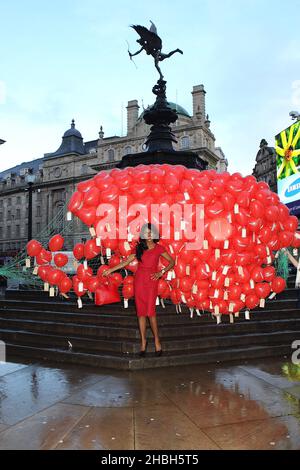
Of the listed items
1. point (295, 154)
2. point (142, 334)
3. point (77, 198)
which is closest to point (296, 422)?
point (142, 334)

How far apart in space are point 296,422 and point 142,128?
187 feet

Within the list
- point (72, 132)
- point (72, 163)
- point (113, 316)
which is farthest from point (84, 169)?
point (113, 316)

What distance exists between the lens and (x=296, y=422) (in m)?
3.45

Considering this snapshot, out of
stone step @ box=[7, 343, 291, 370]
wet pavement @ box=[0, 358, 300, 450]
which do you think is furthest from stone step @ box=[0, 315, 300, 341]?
wet pavement @ box=[0, 358, 300, 450]

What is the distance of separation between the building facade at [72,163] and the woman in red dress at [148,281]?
45768mm

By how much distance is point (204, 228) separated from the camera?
6.07 meters

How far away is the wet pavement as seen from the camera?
10.2ft

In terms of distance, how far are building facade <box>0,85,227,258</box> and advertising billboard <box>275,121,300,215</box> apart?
2571 cm

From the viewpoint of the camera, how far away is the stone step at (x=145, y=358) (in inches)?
210

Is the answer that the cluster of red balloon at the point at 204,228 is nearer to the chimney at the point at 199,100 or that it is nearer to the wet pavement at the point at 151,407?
the wet pavement at the point at 151,407

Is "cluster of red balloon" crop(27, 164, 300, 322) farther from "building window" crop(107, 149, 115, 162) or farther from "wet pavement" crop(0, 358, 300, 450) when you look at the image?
"building window" crop(107, 149, 115, 162)

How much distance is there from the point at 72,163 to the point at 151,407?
211 ft

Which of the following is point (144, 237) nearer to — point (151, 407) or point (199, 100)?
point (151, 407)

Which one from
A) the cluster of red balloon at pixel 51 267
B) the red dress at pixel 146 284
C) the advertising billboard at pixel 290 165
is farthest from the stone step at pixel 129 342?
the advertising billboard at pixel 290 165
